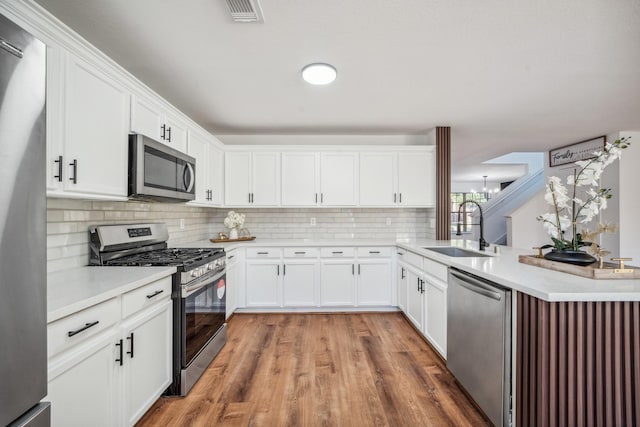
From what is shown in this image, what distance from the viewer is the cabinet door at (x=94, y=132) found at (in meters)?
1.54

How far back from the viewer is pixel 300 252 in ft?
12.0

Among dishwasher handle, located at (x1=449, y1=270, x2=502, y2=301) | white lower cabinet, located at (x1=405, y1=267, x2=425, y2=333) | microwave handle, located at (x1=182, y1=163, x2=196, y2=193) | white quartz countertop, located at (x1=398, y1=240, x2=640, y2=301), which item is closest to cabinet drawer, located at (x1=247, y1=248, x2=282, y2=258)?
microwave handle, located at (x1=182, y1=163, x2=196, y2=193)

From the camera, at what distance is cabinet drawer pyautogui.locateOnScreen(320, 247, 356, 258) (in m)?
3.65

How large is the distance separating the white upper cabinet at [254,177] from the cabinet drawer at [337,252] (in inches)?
37.6

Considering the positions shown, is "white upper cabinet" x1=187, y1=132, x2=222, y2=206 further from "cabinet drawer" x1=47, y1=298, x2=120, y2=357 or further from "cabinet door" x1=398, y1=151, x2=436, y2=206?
"cabinet door" x1=398, y1=151, x2=436, y2=206

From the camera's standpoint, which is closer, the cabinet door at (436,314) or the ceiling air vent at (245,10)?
the ceiling air vent at (245,10)

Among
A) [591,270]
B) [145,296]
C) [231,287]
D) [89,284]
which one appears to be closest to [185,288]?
[145,296]

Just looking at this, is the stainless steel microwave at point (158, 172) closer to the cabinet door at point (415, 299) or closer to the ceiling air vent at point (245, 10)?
the ceiling air vent at point (245, 10)

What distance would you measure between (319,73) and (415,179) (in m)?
2.18

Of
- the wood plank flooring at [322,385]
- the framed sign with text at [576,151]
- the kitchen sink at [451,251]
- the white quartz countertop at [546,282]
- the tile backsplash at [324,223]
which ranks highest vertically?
the framed sign with text at [576,151]

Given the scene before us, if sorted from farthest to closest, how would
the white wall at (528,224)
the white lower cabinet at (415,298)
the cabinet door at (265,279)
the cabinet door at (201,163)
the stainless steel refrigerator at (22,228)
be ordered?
the white wall at (528,224) → the cabinet door at (265,279) → the cabinet door at (201,163) → the white lower cabinet at (415,298) → the stainless steel refrigerator at (22,228)

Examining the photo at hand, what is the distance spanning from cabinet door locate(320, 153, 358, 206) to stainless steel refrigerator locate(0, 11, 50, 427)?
3.24 meters

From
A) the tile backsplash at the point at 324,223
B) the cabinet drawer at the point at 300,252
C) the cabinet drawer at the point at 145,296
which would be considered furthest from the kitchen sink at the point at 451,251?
the cabinet drawer at the point at 145,296

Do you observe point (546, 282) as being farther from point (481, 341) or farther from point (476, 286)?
point (481, 341)
